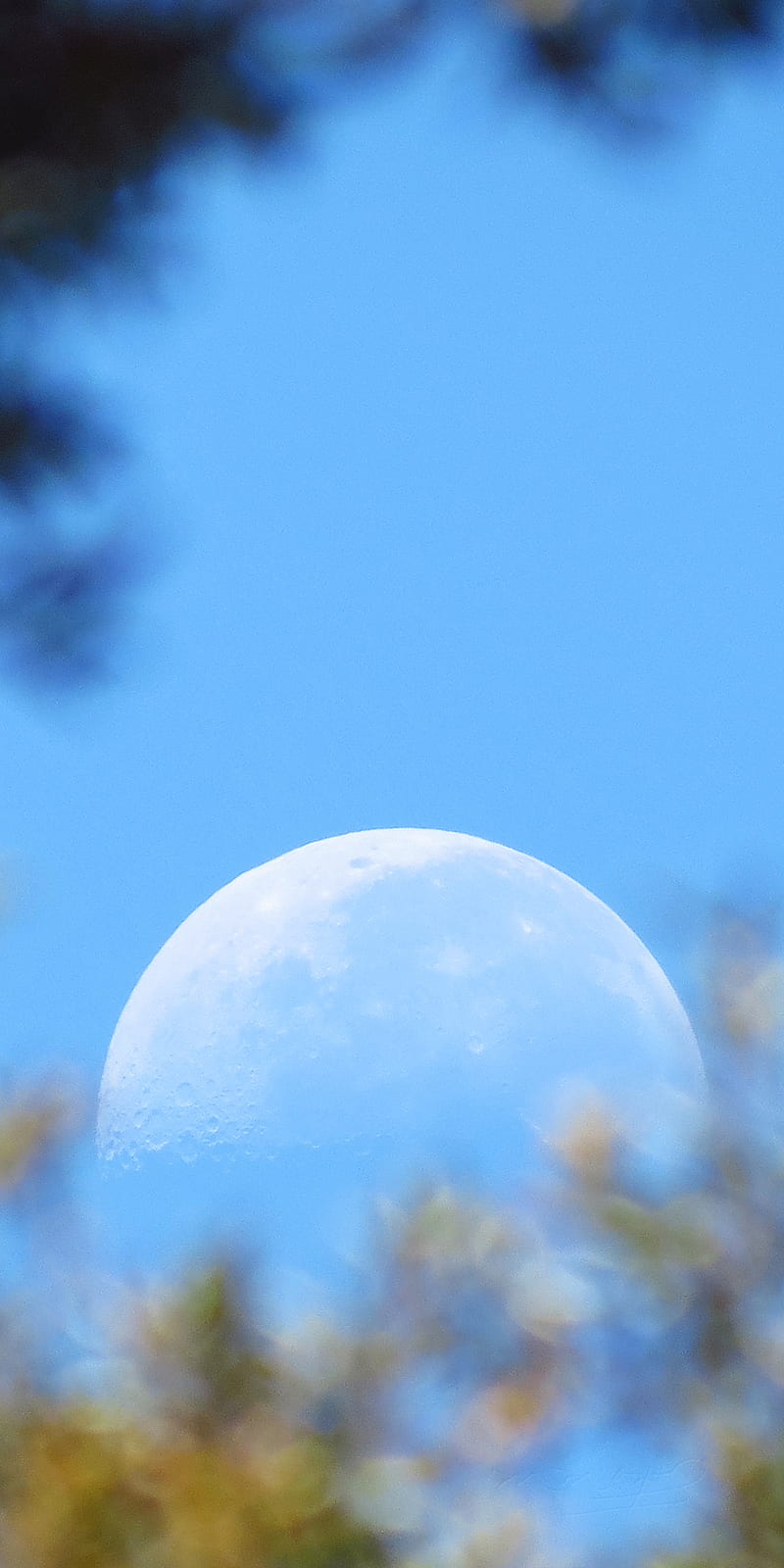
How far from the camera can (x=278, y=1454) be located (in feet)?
6.29

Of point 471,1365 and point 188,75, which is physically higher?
point 188,75

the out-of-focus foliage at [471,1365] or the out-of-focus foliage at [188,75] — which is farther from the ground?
the out-of-focus foliage at [188,75]

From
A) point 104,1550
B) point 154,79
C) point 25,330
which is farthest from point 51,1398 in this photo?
point 154,79

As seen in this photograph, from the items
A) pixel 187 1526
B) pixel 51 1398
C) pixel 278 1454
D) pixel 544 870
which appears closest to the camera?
pixel 187 1526

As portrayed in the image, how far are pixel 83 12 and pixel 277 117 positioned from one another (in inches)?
14.1

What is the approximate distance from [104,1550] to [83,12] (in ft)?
7.56

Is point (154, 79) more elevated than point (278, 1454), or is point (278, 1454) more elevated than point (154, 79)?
point (154, 79)

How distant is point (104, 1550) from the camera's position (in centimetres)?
185

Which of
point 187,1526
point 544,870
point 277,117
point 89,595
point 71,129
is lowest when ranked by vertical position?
point 187,1526

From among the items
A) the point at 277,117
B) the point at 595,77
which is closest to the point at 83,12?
the point at 277,117

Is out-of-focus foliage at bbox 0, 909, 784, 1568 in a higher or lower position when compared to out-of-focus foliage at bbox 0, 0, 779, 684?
lower

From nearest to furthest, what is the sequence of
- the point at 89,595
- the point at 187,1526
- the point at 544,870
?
the point at 187,1526 < the point at 89,595 < the point at 544,870

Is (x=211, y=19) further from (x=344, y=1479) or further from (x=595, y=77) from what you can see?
(x=344, y=1479)

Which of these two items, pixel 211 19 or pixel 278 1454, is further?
pixel 211 19
